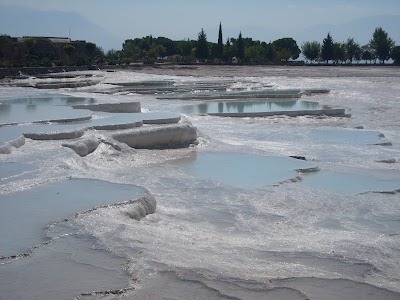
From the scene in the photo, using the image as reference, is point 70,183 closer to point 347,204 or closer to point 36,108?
point 347,204

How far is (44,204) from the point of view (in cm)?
440

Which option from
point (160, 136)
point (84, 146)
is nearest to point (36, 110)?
point (160, 136)

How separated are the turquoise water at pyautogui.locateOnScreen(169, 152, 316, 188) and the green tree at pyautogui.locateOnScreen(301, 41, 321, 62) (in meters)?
38.6

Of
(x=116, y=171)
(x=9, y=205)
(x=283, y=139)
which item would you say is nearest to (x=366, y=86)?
(x=283, y=139)

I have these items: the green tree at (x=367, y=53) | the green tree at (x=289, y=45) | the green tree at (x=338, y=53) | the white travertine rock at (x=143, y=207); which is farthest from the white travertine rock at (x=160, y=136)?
the green tree at (x=289, y=45)

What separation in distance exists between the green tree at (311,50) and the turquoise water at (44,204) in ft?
135

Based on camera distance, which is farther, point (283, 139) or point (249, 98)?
point (249, 98)

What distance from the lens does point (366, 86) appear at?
21.1 m

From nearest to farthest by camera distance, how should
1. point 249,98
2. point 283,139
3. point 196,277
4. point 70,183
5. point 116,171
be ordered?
point 196,277 → point 70,183 → point 116,171 → point 283,139 → point 249,98

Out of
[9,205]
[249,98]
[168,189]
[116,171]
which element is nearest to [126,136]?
[116,171]

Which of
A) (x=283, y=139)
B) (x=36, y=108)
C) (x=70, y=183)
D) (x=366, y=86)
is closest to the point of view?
(x=70, y=183)

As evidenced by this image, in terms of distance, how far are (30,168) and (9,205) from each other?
3.85ft

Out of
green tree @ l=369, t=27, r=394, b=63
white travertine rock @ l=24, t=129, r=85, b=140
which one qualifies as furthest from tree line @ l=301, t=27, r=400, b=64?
white travertine rock @ l=24, t=129, r=85, b=140

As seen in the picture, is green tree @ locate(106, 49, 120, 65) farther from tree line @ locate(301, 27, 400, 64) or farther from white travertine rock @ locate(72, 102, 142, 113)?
white travertine rock @ locate(72, 102, 142, 113)
